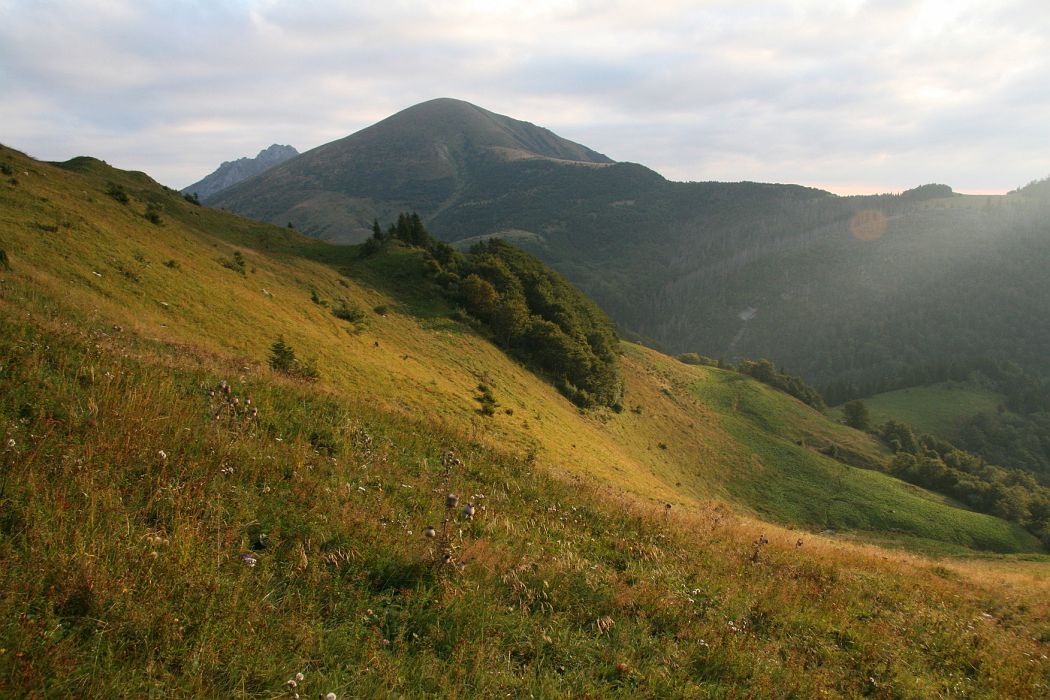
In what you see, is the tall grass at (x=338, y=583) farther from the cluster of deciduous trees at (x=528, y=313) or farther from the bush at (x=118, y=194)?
the cluster of deciduous trees at (x=528, y=313)

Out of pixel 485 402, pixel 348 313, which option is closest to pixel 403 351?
pixel 348 313

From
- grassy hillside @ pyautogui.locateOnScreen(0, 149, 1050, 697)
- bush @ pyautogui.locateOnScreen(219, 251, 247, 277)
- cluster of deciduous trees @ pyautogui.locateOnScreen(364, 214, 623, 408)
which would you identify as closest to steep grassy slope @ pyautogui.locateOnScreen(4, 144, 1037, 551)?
bush @ pyautogui.locateOnScreen(219, 251, 247, 277)

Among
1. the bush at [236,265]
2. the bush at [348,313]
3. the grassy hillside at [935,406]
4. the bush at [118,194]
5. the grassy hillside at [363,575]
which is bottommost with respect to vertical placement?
the grassy hillside at [935,406]

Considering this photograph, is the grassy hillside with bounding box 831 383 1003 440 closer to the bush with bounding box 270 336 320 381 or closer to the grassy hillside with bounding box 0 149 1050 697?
the bush with bounding box 270 336 320 381

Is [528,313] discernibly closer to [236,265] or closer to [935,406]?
[236,265]

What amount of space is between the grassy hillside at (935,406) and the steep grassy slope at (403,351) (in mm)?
81494

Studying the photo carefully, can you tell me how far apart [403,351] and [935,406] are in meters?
165

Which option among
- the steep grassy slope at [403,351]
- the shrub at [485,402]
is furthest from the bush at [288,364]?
the shrub at [485,402]

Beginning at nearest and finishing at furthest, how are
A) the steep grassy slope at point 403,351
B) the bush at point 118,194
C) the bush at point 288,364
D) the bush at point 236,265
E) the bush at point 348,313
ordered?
the bush at point 288,364 → the steep grassy slope at point 403,351 → the bush at point 236,265 → the bush at point 118,194 → the bush at point 348,313

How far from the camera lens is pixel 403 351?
3247cm

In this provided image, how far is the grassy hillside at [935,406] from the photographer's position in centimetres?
12662

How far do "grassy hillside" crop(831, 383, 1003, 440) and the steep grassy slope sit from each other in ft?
267

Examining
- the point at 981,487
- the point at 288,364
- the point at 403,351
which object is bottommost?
the point at 981,487

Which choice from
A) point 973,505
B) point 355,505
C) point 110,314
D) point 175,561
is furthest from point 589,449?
point 973,505
